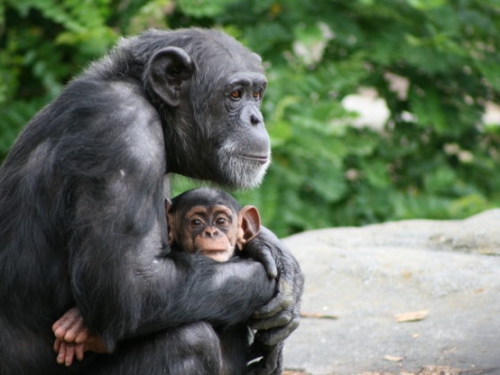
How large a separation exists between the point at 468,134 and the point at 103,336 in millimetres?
8037

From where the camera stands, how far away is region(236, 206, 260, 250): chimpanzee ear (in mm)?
6358

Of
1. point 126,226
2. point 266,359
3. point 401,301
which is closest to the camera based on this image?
point 126,226

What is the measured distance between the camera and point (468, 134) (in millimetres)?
12344

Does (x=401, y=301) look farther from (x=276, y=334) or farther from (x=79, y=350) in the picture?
(x=79, y=350)

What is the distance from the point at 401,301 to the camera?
298 inches

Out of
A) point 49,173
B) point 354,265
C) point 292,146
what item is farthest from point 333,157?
point 49,173

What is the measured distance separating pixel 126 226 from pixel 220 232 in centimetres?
99

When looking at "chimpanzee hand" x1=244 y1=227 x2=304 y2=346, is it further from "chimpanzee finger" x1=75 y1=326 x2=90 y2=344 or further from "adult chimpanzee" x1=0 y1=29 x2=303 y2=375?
"chimpanzee finger" x1=75 y1=326 x2=90 y2=344

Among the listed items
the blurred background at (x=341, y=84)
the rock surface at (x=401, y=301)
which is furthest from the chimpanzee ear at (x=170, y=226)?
the blurred background at (x=341, y=84)

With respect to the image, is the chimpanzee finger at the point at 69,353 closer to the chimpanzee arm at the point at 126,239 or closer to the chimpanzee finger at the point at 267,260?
the chimpanzee arm at the point at 126,239

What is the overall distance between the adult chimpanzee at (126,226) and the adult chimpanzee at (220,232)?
0.62ft

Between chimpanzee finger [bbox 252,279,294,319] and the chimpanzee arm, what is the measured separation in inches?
16.6

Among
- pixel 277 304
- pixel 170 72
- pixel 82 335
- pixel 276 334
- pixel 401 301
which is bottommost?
pixel 401 301

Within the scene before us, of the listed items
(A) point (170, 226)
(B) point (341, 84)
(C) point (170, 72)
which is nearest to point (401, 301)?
(A) point (170, 226)
